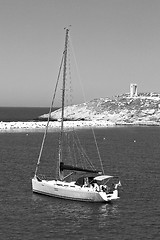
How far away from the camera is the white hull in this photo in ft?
119

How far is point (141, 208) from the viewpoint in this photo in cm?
3478

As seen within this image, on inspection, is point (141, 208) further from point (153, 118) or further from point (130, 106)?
point (130, 106)

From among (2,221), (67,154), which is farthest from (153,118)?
(2,221)

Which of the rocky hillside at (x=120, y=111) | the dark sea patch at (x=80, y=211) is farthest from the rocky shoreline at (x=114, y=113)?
the dark sea patch at (x=80, y=211)

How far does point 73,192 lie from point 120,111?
139 m

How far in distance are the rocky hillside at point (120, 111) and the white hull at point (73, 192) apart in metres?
120

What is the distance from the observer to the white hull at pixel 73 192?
3616 cm

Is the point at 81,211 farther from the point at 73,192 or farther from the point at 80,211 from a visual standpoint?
the point at 73,192

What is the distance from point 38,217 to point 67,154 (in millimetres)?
38025

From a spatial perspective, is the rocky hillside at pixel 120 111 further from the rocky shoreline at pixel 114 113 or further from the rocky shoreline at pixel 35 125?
the rocky shoreline at pixel 35 125

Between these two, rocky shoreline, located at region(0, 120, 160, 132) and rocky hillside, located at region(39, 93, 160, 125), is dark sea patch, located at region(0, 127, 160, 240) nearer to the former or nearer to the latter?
rocky shoreline, located at region(0, 120, 160, 132)

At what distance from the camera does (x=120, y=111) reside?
573ft

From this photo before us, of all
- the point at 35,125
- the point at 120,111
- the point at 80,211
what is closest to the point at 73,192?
the point at 80,211

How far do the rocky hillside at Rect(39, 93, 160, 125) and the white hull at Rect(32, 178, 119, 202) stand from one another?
11970 cm
